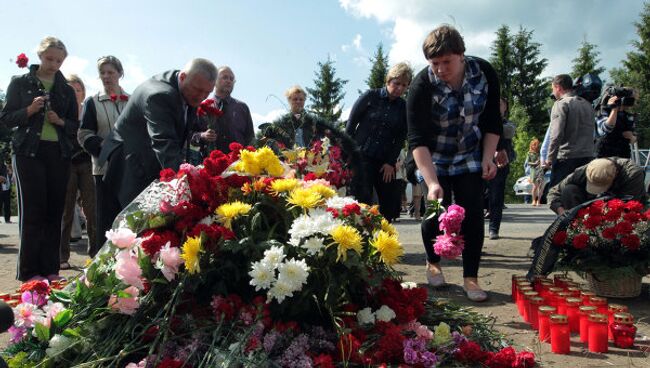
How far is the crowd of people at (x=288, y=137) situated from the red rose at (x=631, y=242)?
77 centimetres

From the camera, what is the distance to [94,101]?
4.73 metres

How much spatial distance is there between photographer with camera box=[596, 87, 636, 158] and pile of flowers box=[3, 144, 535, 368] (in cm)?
419

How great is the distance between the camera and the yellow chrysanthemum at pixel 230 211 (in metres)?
2.29

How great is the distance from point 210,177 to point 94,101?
8.94 ft

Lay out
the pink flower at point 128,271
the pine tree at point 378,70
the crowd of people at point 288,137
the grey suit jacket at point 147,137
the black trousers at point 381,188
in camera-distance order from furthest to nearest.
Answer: the pine tree at point 378,70 → the black trousers at point 381,188 → the crowd of people at point 288,137 → the grey suit jacket at point 147,137 → the pink flower at point 128,271

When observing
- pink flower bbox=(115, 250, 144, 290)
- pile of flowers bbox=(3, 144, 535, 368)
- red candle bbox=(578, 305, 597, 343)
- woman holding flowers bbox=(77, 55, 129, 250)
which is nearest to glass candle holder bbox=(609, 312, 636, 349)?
red candle bbox=(578, 305, 597, 343)

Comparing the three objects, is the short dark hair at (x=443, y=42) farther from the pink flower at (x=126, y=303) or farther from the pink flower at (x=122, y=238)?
the pink flower at (x=126, y=303)

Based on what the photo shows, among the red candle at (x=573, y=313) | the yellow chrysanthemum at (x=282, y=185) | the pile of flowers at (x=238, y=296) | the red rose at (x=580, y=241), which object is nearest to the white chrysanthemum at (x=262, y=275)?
the pile of flowers at (x=238, y=296)

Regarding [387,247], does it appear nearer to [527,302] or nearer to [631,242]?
[527,302]

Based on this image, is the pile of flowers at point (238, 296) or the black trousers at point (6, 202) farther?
the black trousers at point (6, 202)

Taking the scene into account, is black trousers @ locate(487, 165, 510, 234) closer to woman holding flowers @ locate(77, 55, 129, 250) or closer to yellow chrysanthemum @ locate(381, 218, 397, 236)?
woman holding flowers @ locate(77, 55, 129, 250)

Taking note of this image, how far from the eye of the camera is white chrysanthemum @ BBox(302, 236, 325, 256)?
2133 mm

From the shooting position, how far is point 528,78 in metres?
44.2

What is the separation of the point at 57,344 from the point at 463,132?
269 centimetres
